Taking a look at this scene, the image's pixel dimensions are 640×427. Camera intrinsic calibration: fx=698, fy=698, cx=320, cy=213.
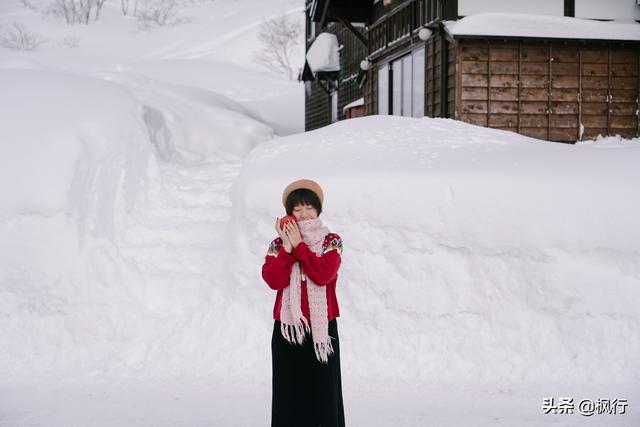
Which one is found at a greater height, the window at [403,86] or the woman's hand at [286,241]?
the window at [403,86]

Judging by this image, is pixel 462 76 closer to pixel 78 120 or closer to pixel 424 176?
pixel 424 176

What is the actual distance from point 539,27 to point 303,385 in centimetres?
1052

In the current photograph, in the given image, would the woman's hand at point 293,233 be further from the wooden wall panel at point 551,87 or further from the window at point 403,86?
the window at point 403,86

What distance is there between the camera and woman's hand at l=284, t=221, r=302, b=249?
10.8 ft

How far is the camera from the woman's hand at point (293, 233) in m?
3.30

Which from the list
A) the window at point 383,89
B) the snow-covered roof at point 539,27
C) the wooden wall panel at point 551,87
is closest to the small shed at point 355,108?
the window at point 383,89

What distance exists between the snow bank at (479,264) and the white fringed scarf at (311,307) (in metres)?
2.80

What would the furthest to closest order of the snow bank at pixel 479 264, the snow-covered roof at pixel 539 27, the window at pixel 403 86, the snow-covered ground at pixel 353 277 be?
the window at pixel 403 86
the snow-covered roof at pixel 539 27
the snow bank at pixel 479 264
the snow-covered ground at pixel 353 277

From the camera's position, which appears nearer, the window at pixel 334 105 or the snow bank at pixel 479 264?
the snow bank at pixel 479 264

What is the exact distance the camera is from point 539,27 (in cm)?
1231

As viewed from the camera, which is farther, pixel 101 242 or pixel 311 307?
pixel 101 242

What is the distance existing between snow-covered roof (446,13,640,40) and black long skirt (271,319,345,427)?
31.8 ft

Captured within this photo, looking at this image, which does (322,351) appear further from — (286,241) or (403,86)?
(403,86)

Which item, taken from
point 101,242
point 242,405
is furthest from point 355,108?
point 242,405
